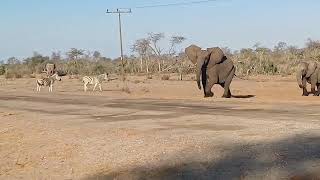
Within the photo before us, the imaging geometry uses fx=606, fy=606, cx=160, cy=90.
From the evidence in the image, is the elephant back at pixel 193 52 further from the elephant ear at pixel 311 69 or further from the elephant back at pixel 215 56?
the elephant ear at pixel 311 69

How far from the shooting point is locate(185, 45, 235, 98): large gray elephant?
29.9m

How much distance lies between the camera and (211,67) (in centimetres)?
3002

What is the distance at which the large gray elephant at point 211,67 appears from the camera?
98.0 ft

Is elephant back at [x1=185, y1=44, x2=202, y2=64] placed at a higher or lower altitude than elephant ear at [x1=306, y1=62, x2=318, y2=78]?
Result: higher

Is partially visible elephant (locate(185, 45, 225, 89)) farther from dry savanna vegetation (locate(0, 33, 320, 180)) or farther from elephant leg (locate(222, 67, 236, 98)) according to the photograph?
dry savanna vegetation (locate(0, 33, 320, 180))

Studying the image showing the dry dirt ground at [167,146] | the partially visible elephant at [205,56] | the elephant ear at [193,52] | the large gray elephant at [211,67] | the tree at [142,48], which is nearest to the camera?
the dry dirt ground at [167,146]

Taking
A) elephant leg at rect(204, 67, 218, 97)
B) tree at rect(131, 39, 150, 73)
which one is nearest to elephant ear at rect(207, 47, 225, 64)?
elephant leg at rect(204, 67, 218, 97)

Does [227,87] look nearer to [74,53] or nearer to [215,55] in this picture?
[215,55]

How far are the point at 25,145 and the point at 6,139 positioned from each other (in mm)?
1599

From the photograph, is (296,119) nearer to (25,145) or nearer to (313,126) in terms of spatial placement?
(313,126)

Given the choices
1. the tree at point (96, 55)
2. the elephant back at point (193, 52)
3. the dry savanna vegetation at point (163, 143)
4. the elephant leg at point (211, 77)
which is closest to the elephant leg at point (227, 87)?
the elephant leg at point (211, 77)

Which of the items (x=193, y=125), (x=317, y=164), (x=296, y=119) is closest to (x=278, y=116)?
(x=296, y=119)

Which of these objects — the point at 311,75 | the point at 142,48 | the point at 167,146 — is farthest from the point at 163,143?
the point at 142,48

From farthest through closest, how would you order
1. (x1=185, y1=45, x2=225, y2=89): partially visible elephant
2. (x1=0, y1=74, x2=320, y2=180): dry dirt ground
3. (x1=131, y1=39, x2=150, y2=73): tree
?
(x1=131, y1=39, x2=150, y2=73): tree → (x1=185, y1=45, x2=225, y2=89): partially visible elephant → (x1=0, y1=74, x2=320, y2=180): dry dirt ground
